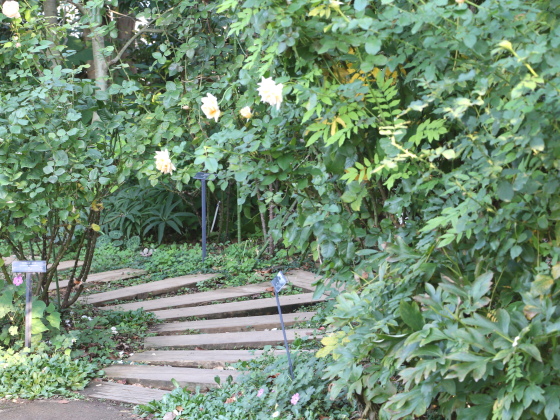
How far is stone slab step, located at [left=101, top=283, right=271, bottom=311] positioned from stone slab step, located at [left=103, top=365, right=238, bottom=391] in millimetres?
1466

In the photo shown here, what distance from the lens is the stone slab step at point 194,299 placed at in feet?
21.4

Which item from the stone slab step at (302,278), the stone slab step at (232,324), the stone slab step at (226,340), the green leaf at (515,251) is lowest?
the stone slab step at (302,278)

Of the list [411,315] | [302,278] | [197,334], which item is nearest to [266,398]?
[411,315]

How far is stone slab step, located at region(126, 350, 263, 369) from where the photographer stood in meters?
4.78

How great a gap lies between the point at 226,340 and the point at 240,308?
953mm

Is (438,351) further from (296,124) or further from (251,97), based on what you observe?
(251,97)

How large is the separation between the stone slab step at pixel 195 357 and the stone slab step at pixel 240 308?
0.97 metres

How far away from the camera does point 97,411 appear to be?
4316 millimetres

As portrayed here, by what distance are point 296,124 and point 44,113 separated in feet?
7.43

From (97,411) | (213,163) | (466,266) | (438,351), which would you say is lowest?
(97,411)

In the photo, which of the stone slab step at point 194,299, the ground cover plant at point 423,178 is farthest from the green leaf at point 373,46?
the stone slab step at point 194,299

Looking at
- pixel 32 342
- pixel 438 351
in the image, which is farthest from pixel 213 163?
pixel 32 342

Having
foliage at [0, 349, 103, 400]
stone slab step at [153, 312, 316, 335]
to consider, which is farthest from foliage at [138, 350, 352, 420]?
stone slab step at [153, 312, 316, 335]

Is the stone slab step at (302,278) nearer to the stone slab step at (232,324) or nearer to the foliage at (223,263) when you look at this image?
the foliage at (223,263)
